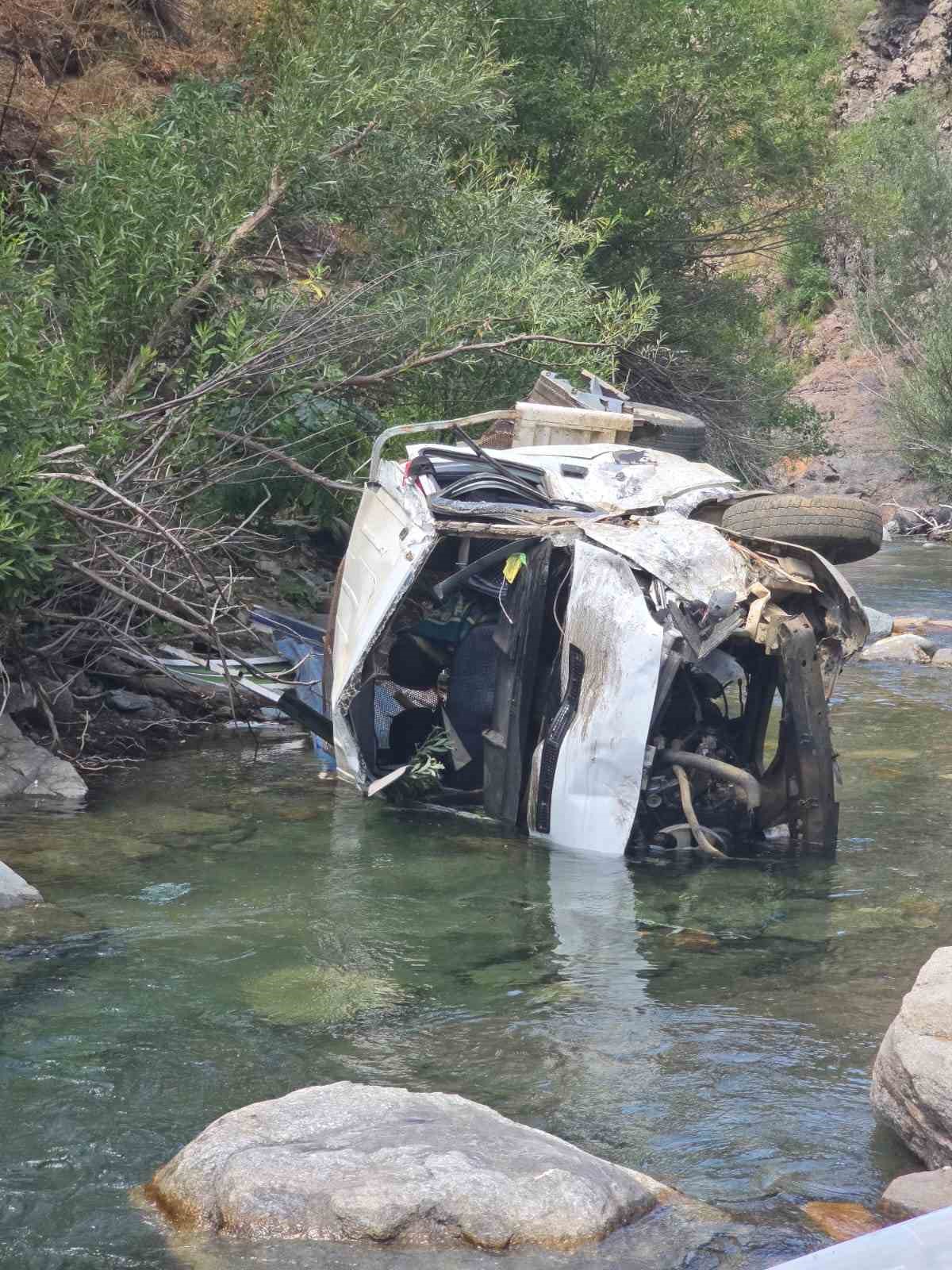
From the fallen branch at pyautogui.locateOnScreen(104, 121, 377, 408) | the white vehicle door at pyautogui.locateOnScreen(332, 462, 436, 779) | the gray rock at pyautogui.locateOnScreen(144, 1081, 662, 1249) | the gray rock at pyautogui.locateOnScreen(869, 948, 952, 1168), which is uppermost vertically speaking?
the fallen branch at pyautogui.locateOnScreen(104, 121, 377, 408)

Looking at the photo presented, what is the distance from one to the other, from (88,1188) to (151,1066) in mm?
863

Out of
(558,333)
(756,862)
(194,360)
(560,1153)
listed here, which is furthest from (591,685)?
(558,333)

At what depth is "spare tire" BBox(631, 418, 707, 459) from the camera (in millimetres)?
10227

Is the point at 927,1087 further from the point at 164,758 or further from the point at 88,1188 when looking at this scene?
the point at 164,758

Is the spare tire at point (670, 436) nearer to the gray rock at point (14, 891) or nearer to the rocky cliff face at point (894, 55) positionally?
the gray rock at point (14, 891)

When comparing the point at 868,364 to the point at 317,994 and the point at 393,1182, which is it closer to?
the point at 317,994

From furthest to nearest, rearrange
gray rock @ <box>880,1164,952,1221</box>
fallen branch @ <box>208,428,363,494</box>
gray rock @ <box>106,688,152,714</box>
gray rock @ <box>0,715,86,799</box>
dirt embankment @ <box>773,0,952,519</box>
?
dirt embankment @ <box>773,0,952,519</box> < gray rock @ <box>106,688,152,714</box> < fallen branch @ <box>208,428,363,494</box> < gray rock @ <box>0,715,86,799</box> < gray rock @ <box>880,1164,952,1221</box>

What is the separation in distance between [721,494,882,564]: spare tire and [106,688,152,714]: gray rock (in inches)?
178

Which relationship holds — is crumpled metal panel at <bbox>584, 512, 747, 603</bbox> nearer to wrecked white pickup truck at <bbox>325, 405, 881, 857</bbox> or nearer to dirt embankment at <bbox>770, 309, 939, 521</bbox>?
wrecked white pickup truck at <bbox>325, 405, 881, 857</bbox>

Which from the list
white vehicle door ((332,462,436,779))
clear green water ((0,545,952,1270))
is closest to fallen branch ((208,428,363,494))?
white vehicle door ((332,462,436,779))

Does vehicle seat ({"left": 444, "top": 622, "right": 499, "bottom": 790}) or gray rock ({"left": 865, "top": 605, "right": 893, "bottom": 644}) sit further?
gray rock ({"left": 865, "top": 605, "right": 893, "bottom": 644})

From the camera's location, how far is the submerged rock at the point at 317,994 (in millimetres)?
5344

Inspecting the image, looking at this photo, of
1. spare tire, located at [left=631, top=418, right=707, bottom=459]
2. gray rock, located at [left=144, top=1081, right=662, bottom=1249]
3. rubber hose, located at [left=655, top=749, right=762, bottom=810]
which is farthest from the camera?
spare tire, located at [left=631, top=418, right=707, bottom=459]

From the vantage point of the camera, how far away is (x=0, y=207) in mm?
9633
